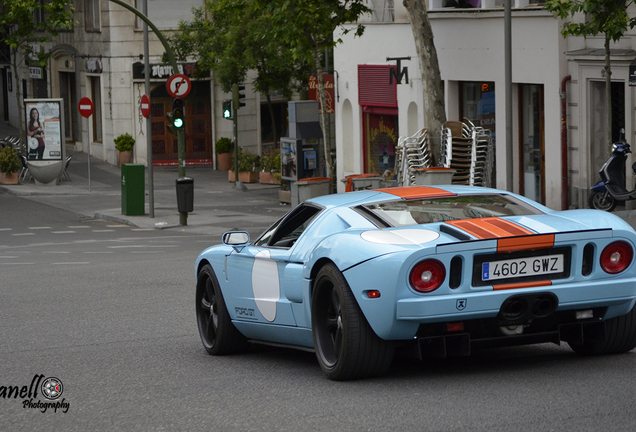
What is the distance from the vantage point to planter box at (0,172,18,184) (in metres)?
35.2

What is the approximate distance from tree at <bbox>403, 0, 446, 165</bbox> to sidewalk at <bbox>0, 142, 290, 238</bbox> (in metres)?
4.37

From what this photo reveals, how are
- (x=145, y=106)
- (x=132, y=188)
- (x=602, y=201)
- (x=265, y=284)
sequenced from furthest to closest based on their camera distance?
(x=132, y=188), (x=145, y=106), (x=602, y=201), (x=265, y=284)

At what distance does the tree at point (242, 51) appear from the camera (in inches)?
1378

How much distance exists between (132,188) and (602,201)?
12064 mm

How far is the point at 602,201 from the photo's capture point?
1948 centimetres

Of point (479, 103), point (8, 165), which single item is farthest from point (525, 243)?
point (8, 165)

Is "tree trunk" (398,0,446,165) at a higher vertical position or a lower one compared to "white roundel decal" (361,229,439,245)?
higher

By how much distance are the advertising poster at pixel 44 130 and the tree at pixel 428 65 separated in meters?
15.7

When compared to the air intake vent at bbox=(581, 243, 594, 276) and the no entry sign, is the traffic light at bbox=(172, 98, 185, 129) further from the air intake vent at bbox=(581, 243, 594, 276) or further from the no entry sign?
the air intake vent at bbox=(581, 243, 594, 276)

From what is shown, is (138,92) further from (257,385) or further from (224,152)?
(257,385)

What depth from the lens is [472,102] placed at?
26.7 meters

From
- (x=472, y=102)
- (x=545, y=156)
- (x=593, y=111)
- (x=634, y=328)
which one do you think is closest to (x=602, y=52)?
(x=593, y=111)

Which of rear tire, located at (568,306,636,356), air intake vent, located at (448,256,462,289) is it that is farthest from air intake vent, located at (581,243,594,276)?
air intake vent, located at (448,256,462,289)

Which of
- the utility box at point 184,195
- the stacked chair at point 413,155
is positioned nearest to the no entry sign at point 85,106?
the utility box at point 184,195
